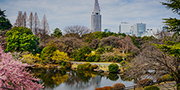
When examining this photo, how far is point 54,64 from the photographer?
89.5 feet

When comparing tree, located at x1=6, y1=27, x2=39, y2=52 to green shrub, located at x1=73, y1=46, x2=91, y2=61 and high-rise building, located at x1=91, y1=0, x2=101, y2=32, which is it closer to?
green shrub, located at x1=73, y1=46, x2=91, y2=61

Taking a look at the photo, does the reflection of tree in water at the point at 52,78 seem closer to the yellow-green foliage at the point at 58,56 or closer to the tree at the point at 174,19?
the yellow-green foliage at the point at 58,56

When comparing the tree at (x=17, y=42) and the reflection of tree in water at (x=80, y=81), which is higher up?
the tree at (x=17, y=42)

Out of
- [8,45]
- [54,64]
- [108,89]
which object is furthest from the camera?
[54,64]

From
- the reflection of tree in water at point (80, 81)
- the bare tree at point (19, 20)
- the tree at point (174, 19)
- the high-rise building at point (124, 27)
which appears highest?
the high-rise building at point (124, 27)

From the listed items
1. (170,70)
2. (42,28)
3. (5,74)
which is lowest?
(170,70)

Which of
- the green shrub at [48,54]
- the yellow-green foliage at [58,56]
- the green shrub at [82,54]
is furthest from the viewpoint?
the green shrub at [82,54]

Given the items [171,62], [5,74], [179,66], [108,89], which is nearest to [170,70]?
[171,62]

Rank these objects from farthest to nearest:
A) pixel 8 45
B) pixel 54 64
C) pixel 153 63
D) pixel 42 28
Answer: pixel 42 28 < pixel 54 64 < pixel 8 45 < pixel 153 63

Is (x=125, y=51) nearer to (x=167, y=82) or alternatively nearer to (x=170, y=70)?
(x=167, y=82)

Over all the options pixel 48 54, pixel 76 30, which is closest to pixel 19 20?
pixel 76 30

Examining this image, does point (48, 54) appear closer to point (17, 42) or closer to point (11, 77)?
point (17, 42)

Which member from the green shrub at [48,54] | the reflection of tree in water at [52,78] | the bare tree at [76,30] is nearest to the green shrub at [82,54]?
the green shrub at [48,54]

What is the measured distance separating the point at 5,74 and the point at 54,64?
24.3m
